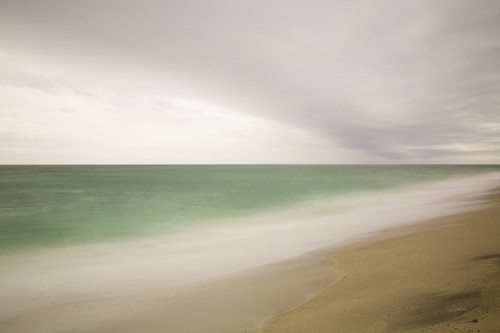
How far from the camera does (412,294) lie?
14.2 ft

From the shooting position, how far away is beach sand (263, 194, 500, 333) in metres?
3.40

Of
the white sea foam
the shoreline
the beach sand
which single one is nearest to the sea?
the white sea foam

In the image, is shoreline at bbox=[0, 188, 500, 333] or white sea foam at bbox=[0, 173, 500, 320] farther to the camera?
white sea foam at bbox=[0, 173, 500, 320]

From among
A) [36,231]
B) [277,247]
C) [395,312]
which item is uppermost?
[395,312]

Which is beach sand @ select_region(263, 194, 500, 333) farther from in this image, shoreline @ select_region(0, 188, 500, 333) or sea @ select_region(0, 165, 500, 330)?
sea @ select_region(0, 165, 500, 330)

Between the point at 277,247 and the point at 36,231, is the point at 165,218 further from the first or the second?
the point at 277,247

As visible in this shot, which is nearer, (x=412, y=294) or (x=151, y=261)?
(x=412, y=294)

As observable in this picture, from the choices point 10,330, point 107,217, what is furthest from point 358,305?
point 107,217

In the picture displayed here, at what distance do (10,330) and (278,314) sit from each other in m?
4.74

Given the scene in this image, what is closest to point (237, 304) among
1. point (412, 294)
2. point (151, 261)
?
point (412, 294)

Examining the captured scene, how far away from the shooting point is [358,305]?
Answer: 425cm

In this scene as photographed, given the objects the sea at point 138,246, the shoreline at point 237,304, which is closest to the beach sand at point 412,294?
the shoreline at point 237,304

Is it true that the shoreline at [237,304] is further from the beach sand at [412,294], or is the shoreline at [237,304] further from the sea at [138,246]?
the sea at [138,246]

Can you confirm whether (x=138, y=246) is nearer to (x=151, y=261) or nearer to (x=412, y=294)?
Result: (x=151, y=261)
